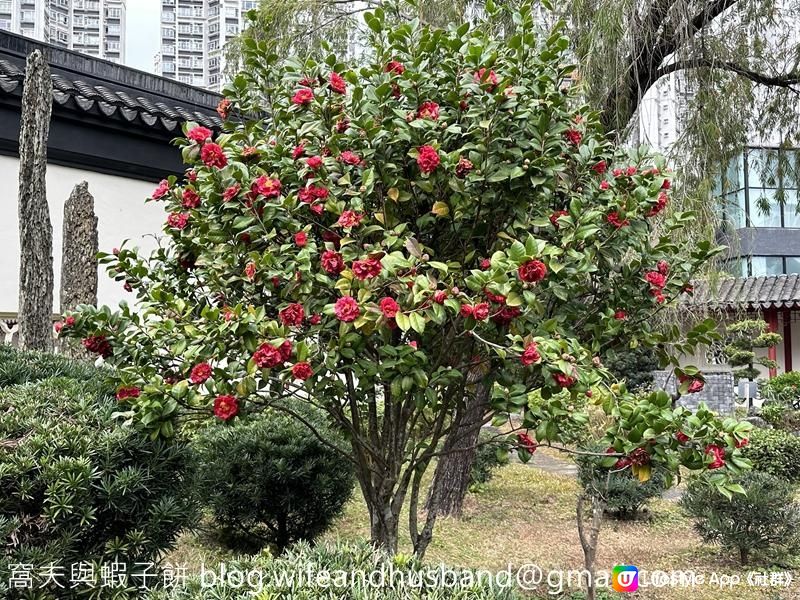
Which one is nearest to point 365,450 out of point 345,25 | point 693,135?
point 693,135

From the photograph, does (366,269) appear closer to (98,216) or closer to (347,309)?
(347,309)

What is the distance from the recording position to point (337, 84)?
260 cm

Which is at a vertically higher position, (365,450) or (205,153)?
(205,153)

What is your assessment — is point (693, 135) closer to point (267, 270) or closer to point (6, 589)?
point (267, 270)

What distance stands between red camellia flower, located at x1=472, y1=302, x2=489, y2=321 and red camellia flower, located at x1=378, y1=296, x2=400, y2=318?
0.77ft

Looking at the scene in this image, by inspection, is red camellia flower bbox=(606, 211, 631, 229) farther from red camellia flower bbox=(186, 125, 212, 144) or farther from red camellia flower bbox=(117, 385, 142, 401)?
red camellia flower bbox=(117, 385, 142, 401)

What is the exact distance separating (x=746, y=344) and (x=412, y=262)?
12.3 metres

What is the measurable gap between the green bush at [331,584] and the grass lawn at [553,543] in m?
1.73

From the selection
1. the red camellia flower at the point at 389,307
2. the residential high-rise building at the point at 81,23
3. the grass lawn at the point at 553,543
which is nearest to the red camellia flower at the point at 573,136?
the red camellia flower at the point at 389,307

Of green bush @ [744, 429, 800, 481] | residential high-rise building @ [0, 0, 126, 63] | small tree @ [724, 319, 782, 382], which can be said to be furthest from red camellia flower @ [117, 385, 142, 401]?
residential high-rise building @ [0, 0, 126, 63]

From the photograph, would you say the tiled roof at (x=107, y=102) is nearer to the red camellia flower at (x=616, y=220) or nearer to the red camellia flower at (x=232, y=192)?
the red camellia flower at (x=232, y=192)

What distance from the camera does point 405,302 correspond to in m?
2.17

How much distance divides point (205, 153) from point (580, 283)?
61.5 inches

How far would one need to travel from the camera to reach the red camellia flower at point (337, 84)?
260 centimetres
